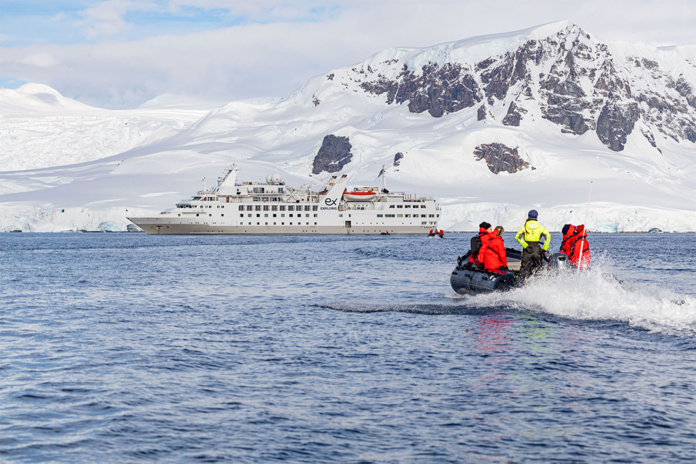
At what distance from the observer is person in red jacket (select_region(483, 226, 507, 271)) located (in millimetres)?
29469

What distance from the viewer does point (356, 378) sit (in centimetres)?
1694

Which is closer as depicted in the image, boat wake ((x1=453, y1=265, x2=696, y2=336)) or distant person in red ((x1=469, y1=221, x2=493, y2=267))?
boat wake ((x1=453, y1=265, x2=696, y2=336))

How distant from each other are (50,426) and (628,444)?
9806mm

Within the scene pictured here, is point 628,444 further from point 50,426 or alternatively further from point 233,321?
point 233,321

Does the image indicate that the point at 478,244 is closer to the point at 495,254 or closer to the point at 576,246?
the point at 495,254

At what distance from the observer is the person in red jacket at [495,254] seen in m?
29.5

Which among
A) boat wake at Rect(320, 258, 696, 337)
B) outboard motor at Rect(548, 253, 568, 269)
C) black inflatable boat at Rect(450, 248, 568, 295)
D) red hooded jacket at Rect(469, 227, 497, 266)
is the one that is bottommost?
boat wake at Rect(320, 258, 696, 337)

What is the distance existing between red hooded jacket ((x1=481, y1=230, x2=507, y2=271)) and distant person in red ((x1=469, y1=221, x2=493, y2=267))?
0.60ft

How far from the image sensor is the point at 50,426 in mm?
13633

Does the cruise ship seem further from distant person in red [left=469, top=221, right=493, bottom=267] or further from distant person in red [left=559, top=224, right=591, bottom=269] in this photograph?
distant person in red [left=559, top=224, right=591, bottom=269]

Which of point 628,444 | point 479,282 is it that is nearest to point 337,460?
point 628,444

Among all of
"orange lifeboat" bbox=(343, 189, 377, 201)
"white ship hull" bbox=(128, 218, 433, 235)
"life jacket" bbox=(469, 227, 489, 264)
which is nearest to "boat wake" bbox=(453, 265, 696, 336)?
"life jacket" bbox=(469, 227, 489, 264)

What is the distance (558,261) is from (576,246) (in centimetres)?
142

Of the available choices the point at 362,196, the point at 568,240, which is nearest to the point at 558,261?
the point at 568,240
